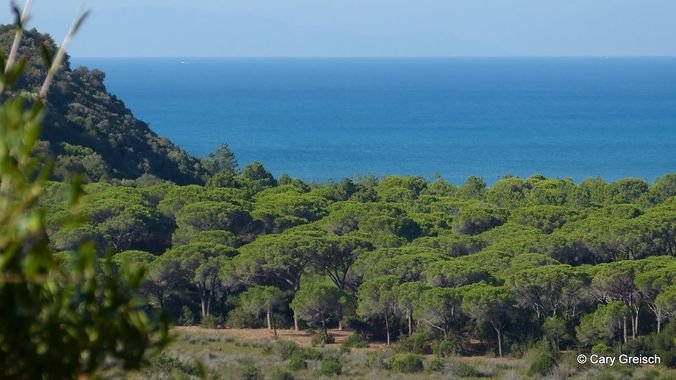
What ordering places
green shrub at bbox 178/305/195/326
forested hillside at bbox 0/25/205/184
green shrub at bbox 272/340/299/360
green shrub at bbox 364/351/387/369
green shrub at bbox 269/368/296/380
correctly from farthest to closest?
forested hillside at bbox 0/25/205/184 < green shrub at bbox 178/305/195/326 < green shrub at bbox 272/340/299/360 < green shrub at bbox 364/351/387/369 < green shrub at bbox 269/368/296/380

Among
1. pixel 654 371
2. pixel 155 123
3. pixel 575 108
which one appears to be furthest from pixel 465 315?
pixel 575 108

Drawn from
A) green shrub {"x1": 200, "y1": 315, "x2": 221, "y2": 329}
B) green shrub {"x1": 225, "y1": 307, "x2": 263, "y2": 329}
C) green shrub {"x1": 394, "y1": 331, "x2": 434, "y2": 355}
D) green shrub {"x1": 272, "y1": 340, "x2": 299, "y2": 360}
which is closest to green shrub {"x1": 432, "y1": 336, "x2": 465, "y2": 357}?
green shrub {"x1": 394, "y1": 331, "x2": 434, "y2": 355}

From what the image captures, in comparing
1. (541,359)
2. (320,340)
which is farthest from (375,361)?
(541,359)

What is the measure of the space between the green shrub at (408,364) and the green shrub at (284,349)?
5.88 feet

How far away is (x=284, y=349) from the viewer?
53.4 ft

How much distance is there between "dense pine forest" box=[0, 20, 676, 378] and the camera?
1733 cm

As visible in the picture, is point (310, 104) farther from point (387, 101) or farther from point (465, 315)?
point (465, 315)

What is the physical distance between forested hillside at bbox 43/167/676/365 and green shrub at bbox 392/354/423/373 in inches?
51.2

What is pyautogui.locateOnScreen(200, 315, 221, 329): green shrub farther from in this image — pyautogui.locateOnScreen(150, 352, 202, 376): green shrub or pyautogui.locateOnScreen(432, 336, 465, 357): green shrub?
pyautogui.locateOnScreen(150, 352, 202, 376): green shrub

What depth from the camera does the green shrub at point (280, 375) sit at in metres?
14.1

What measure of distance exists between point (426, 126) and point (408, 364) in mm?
80618

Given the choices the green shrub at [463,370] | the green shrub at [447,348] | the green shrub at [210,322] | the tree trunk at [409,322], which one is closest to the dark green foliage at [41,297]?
the green shrub at [463,370]

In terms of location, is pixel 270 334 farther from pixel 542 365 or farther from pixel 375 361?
pixel 542 365

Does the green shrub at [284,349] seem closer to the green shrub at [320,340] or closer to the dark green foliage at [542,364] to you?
the green shrub at [320,340]
